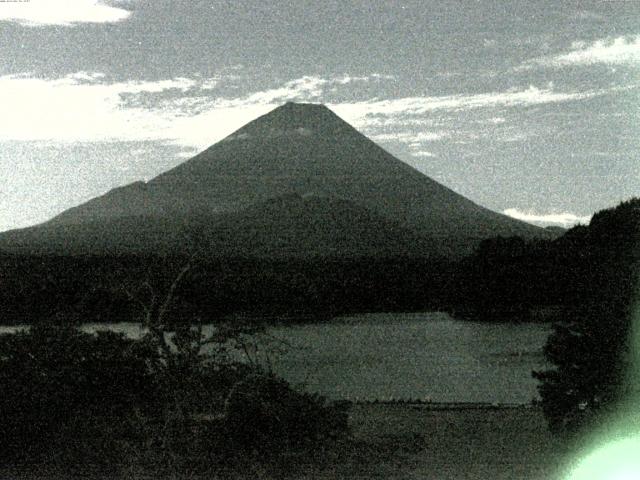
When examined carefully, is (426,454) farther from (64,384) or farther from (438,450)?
(64,384)

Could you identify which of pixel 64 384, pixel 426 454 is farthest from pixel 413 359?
pixel 64 384

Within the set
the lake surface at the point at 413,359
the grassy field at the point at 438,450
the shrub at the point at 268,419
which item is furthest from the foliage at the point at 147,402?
the lake surface at the point at 413,359

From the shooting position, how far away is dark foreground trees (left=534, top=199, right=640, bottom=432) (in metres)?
7.67

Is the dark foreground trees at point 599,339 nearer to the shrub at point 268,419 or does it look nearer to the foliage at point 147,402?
the foliage at point 147,402

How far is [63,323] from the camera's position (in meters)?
8.77

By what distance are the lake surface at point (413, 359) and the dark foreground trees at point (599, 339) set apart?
8.25 feet

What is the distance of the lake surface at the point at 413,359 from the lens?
49.9ft

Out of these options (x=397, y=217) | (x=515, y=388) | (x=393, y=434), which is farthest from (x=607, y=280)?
(x=397, y=217)

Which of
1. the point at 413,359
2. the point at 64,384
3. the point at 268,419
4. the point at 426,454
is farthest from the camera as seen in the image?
the point at 413,359

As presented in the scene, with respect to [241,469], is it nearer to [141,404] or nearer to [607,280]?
[141,404]

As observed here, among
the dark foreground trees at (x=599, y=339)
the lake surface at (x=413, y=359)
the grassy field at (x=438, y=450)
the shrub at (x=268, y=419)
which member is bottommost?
the lake surface at (x=413, y=359)

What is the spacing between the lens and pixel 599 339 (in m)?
7.91

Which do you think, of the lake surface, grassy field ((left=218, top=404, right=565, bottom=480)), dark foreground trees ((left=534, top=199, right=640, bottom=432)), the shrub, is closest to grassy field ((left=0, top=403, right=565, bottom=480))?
grassy field ((left=218, top=404, right=565, bottom=480))

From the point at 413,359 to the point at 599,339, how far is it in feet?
47.5
